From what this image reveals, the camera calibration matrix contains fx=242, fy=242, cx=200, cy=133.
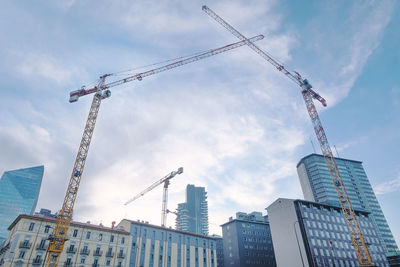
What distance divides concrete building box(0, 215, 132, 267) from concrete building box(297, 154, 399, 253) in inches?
5287

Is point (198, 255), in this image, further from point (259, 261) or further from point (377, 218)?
point (377, 218)

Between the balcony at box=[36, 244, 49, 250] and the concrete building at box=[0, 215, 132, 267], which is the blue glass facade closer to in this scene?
the concrete building at box=[0, 215, 132, 267]

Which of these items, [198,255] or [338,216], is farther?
[338,216]

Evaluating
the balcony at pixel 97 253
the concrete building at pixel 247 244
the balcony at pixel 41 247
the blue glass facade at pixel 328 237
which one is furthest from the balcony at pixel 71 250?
the concrete building at pixel 247 244

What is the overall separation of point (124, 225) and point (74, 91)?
144 ft

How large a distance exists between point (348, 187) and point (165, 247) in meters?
158

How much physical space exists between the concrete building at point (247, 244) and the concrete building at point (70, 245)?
202ft

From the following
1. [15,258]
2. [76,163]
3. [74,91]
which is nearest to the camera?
[15,258]

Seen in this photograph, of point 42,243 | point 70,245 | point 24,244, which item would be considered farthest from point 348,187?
point 24,244

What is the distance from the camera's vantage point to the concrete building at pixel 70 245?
5419cm

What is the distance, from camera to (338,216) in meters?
97.6

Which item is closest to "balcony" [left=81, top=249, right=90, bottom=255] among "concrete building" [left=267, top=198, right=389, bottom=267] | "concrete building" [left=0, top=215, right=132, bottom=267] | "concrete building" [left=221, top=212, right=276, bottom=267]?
"concrete building" [left=0, top=215, right=132, bottom=267]

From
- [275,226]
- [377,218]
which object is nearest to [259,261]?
[275,226]

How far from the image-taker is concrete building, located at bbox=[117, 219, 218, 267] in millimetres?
71625
